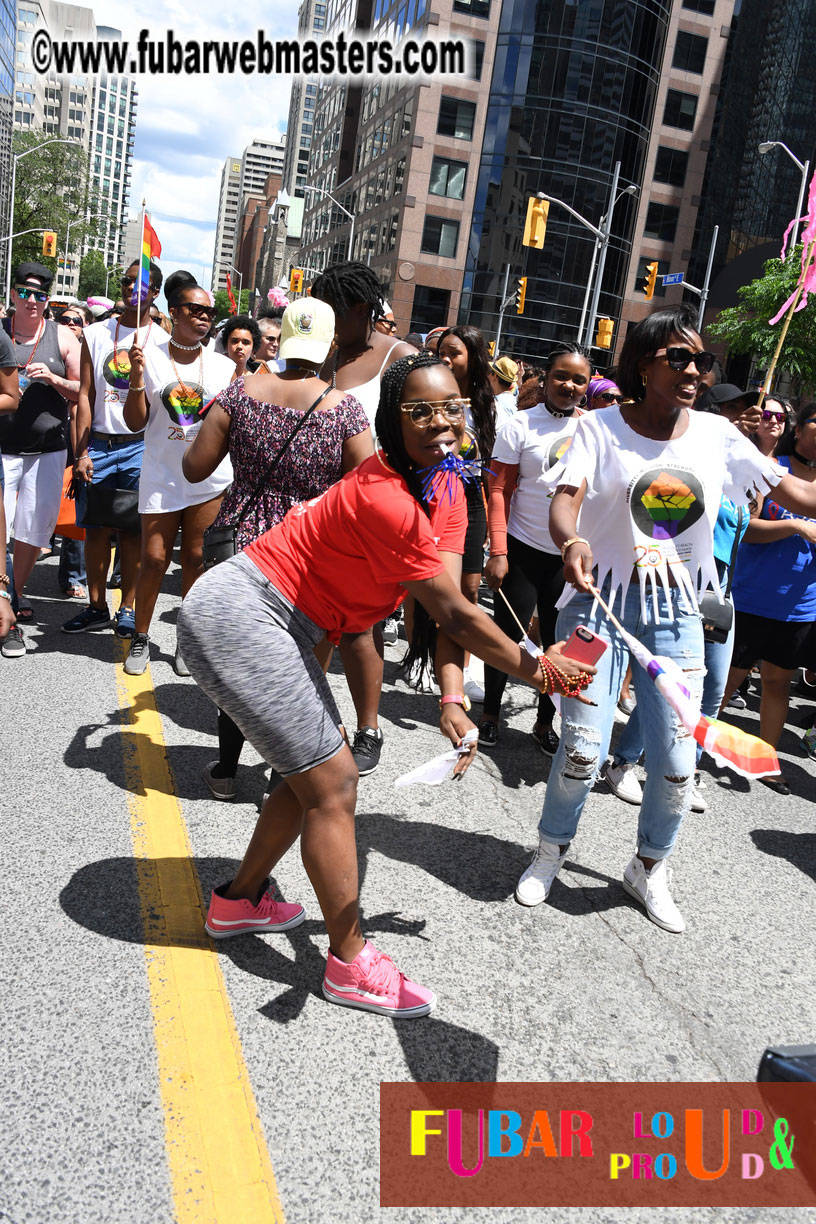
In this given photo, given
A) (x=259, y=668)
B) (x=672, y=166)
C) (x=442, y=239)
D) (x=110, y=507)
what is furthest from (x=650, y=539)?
(x=672, y=166)

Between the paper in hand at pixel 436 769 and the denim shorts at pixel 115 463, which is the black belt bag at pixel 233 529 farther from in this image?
the denim shorts at pixel 115 463

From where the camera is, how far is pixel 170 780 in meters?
4.27

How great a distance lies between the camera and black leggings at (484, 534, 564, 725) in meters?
5.48

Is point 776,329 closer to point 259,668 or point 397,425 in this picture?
point 397,425

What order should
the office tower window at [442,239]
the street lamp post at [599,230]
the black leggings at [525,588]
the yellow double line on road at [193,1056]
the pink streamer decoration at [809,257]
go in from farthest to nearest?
1. the office tower window at [442,239]
2. the street lamp post at [599,230]
3. the black leggings at [525,588]
4. the pink streamer decoration at [809,257]
5. the yellow double line on road at [193,1056]

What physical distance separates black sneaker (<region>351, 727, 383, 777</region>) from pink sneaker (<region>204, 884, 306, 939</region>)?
1566mm

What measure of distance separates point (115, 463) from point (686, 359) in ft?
13.8

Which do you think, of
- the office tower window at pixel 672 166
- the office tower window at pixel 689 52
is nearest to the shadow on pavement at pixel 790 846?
the office tower window at pixel 672 166

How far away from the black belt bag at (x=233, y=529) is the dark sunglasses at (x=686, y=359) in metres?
1.34

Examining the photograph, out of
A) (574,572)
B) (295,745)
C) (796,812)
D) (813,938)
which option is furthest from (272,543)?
(796,812)

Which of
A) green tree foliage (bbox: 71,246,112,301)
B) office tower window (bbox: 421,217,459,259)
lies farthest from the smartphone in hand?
green tree foliage (bbox: 71,246,112,301)

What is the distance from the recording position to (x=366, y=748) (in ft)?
15.5

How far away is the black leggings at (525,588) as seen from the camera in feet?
18.0

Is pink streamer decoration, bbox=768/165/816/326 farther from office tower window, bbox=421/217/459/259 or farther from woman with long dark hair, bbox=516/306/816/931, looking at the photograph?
office tower window, bbox=421/217/459/259
